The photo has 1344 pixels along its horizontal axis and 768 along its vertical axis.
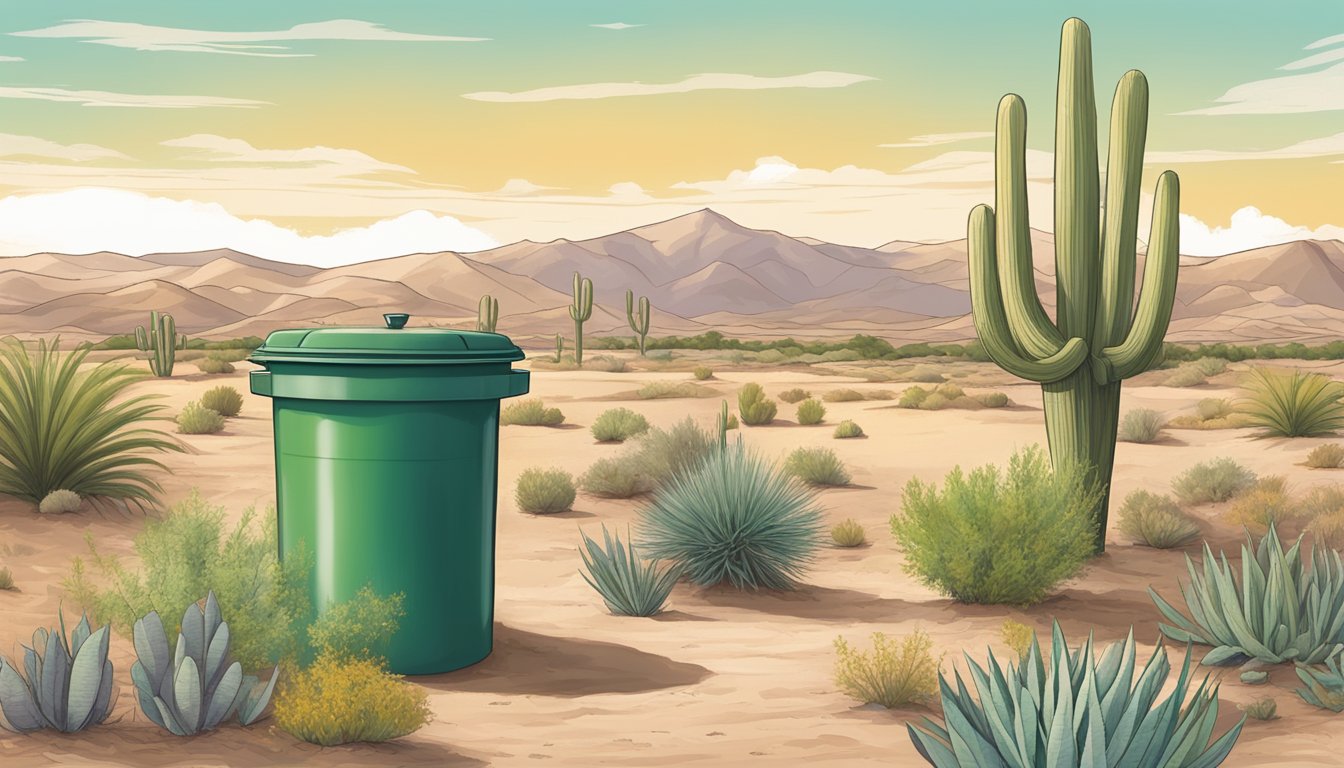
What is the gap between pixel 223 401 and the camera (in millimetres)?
24906

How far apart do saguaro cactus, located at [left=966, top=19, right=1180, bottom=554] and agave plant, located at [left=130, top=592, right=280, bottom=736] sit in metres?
8.22

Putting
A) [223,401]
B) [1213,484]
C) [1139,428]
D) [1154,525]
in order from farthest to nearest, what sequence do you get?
[223,401]
[1139,428]
[1213,484]
[1154,525]

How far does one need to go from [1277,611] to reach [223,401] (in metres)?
20.8

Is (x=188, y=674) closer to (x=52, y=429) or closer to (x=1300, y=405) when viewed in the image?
(x=52, y=429)

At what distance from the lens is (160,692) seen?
6152 millimetres

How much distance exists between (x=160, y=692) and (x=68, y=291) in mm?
120177

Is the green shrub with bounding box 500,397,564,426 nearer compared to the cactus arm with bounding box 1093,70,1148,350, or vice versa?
the cactus arm with bounding box 1093,70,1148,350

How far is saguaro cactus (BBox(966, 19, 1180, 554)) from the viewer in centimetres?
1256

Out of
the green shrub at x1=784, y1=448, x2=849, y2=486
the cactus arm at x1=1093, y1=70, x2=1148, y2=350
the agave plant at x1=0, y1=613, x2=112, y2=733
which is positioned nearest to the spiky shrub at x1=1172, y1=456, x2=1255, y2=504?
the green shrub at x1=784, y1=448, x2=849, y2=486

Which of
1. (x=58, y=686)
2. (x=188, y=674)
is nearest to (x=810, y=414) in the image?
(x=188, y=674)

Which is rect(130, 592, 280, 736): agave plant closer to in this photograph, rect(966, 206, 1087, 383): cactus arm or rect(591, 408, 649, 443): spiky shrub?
rect(966, 206, 1087, 383): cactus arm

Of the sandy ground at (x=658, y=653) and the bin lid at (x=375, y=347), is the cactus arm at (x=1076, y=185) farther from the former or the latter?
the bin lid at (x=375, y=347)

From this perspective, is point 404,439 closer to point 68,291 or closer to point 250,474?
point 250,474

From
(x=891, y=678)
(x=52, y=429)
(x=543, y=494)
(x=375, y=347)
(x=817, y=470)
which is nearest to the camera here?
(x=891, y=678)
